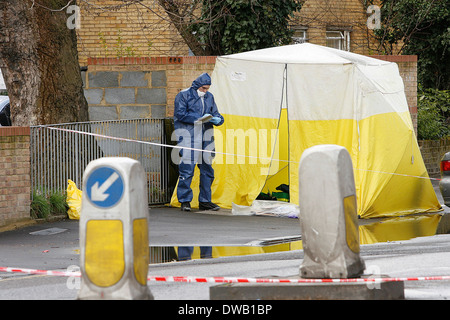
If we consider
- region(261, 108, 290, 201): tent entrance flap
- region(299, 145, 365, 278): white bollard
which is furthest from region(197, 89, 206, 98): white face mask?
region(299, 145, 365, 278): white bollard

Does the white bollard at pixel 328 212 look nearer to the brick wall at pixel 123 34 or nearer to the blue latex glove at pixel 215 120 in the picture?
the blue latex glove at pixel 215 120

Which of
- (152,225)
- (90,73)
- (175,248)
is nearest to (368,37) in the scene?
(90,73)

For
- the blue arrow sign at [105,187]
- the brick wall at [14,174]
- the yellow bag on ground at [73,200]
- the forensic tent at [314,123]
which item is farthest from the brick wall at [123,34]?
the blue arrow sign at [105,187]

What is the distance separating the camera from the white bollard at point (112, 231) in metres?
5.68

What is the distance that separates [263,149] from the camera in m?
13.4

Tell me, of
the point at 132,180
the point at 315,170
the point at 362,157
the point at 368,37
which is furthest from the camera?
the point at 368,37

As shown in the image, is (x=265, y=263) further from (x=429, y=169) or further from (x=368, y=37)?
(x=368, y=37)

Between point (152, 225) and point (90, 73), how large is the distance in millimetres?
3871

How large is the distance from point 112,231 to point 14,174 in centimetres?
Result: 592

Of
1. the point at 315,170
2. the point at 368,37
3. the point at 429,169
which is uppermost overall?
the point at 368,37

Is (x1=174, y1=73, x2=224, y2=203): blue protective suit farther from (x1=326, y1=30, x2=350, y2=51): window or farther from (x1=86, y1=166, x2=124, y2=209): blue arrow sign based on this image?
(x1=326, y1=30, x2=350, y2=51): window

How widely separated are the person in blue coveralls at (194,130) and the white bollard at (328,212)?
21.0 ft

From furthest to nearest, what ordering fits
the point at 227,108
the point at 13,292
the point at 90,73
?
the point at 90,73 → the point at 227,108 → the point at 13,292

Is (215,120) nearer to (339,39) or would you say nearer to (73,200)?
(73,200)
